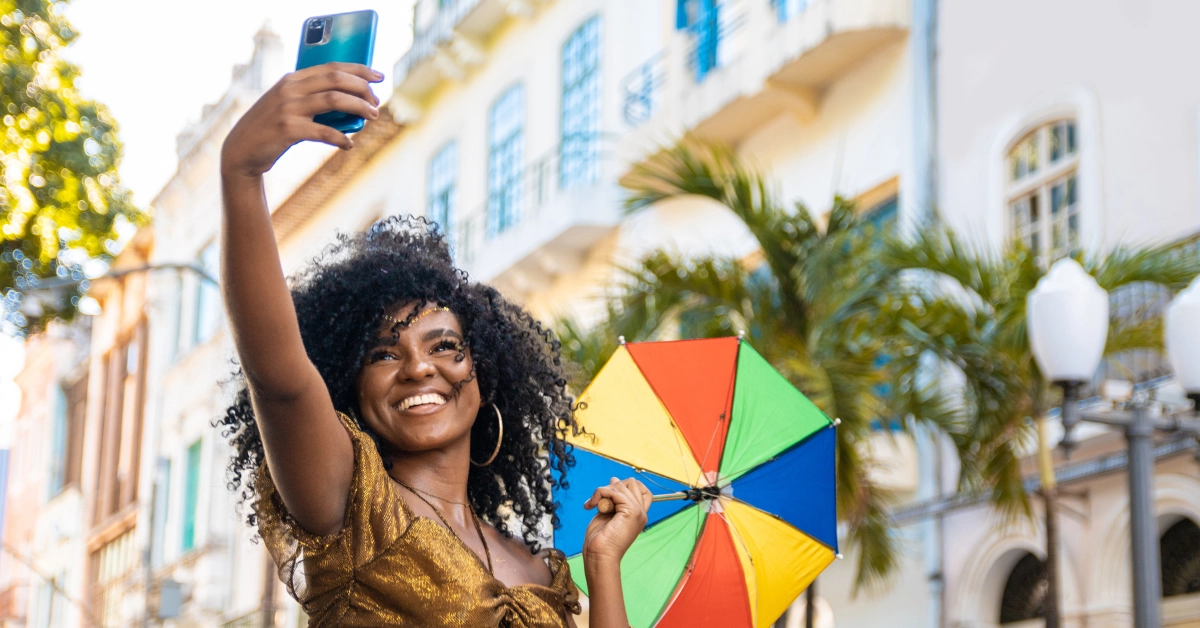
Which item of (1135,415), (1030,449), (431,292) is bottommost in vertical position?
(431,292)

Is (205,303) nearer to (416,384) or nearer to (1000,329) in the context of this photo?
(1000,329)

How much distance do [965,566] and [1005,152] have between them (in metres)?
3.28

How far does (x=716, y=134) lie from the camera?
1586 centimetres

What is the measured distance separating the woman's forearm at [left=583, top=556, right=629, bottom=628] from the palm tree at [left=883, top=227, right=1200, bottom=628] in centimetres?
598

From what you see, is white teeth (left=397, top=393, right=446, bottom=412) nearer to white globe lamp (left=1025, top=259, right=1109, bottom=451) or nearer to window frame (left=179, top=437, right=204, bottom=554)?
white globe lamp (left=1025, top=259, right=1109, bottom=451)

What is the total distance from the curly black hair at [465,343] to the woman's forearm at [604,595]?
0.35 meters

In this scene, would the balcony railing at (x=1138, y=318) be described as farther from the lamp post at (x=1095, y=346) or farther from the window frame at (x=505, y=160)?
the window frame at (x=505, y=160)

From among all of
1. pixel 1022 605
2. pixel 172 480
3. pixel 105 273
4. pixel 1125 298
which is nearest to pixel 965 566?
pixel 1022 605

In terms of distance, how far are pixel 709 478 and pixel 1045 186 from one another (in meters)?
8.50

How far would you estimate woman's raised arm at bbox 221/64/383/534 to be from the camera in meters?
2.38

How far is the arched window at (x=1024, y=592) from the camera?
1241 centimetres

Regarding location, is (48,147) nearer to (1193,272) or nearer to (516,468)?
(1193,272)

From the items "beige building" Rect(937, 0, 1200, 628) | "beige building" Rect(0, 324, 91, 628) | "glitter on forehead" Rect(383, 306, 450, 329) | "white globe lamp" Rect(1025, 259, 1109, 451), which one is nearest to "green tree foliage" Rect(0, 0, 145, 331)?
"beige building" Rect(937, 0, 1200, 628)

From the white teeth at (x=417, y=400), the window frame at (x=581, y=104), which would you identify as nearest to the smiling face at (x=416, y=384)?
the white teeth at (x=417, y=400)
